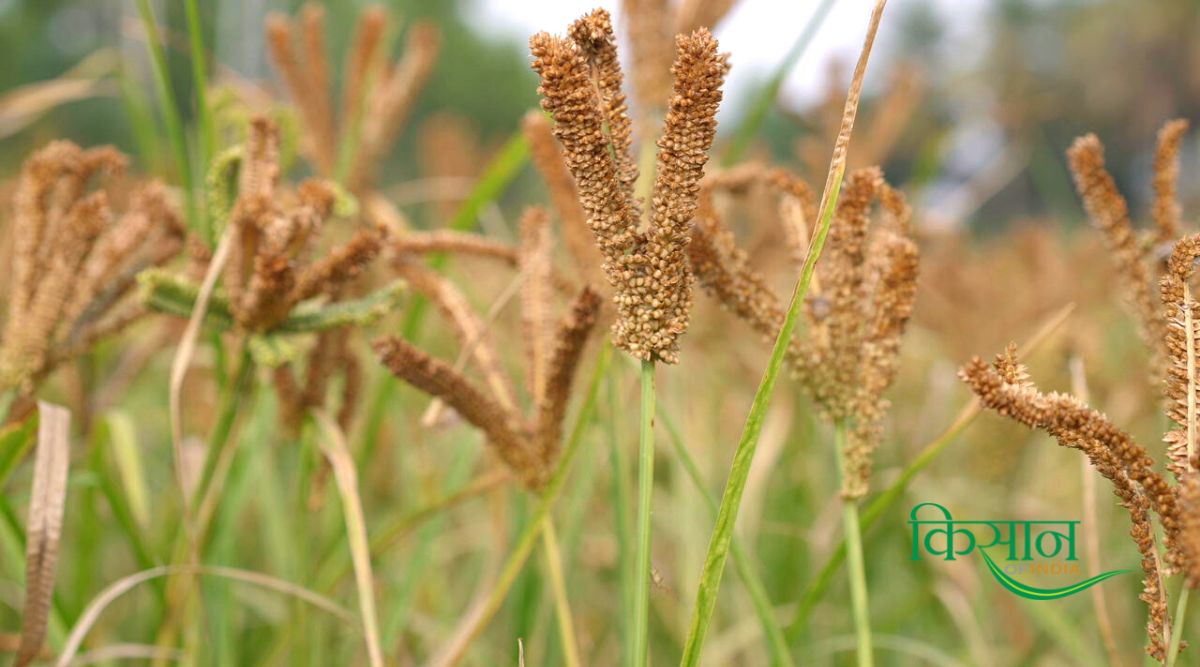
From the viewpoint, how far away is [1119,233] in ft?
1.84

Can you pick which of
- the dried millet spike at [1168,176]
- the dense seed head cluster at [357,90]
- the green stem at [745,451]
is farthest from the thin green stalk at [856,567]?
the dense seed head cluster at [357,90]

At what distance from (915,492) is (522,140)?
697 millimetres

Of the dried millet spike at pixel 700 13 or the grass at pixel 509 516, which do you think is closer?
the grass at pixel 509 516

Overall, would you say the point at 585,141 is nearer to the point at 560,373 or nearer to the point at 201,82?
the point at 560,373

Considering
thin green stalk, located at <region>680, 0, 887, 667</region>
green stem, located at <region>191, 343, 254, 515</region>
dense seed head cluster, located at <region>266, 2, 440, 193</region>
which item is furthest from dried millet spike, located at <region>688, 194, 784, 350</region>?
dense seed head cluster, located at <region>266, 2, 440, 193</region>

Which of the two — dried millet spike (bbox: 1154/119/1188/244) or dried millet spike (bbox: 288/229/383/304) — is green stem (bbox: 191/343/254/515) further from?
dried millet spike (bbox: 1154/119/1188/244)

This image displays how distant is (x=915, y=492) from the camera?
120 cm

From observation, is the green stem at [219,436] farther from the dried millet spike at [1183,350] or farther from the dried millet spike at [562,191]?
the dried millet spike at [1183,350]

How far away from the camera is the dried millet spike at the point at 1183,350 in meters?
0.38

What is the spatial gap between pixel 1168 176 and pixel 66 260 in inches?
27.0

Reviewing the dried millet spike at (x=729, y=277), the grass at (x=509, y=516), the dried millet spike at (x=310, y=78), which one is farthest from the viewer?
the dried millet spike at (x=310, y=78)

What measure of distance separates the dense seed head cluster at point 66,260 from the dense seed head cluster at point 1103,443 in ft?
1.82

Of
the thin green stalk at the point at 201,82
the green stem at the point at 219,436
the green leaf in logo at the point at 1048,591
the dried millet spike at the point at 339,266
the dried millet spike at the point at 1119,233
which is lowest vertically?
the green leaf in logo at the point at 1048,591

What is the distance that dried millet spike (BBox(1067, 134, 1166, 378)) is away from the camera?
0.54m
